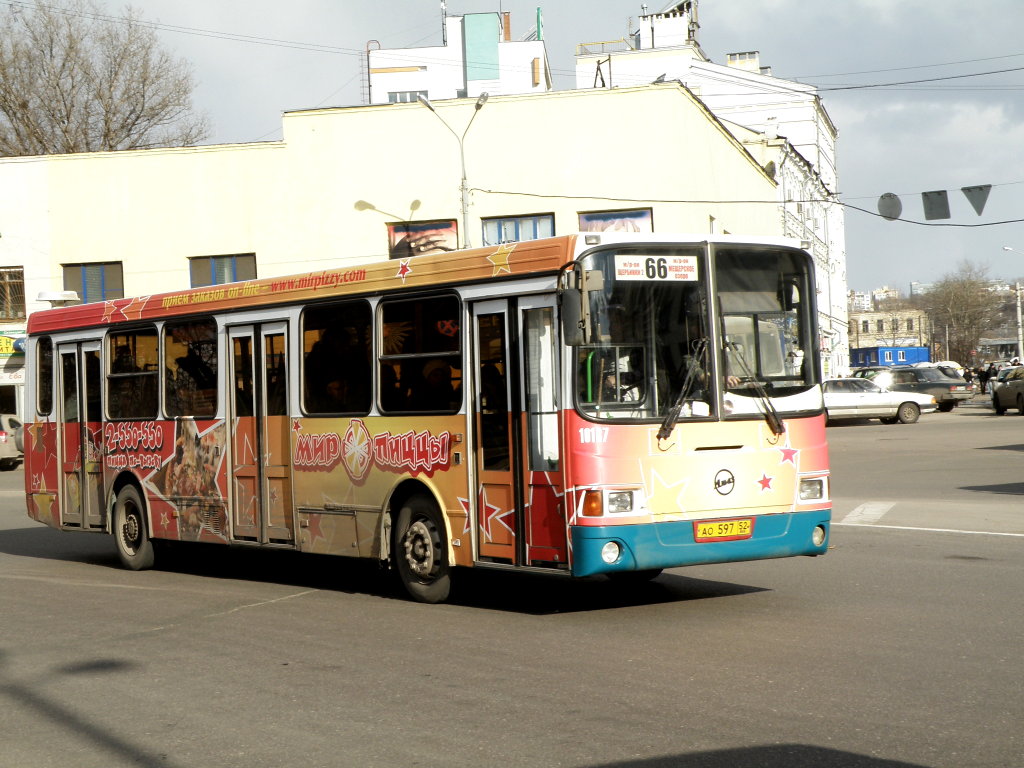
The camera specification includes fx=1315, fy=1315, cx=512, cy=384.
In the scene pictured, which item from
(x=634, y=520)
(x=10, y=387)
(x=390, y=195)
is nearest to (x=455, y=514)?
(x=634, y=520)

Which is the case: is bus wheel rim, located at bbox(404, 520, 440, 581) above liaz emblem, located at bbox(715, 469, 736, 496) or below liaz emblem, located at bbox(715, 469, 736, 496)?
below

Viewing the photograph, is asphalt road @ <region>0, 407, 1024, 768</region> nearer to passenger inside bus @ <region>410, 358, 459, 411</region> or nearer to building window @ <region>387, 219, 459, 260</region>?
passenger inside bus @ <region>410, 358, 459, 411</region>

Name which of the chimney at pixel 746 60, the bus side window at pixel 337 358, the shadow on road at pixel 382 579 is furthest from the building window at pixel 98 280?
the chimney at pixel 746 60

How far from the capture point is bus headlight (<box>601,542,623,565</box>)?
8875mm

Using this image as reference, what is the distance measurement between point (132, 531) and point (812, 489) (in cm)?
753

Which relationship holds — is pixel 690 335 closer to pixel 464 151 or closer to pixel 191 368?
pixel 191 368

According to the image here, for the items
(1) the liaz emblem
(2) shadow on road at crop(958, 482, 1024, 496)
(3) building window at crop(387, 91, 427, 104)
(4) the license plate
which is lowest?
(2) shadow on road at crop(958, 482, 1024, 496)

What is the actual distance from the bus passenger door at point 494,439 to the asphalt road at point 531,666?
60cm

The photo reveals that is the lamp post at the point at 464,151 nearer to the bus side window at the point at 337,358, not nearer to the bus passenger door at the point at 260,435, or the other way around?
the bus passenger door at the point at 260,435

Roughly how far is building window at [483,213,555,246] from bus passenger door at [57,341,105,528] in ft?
85.7

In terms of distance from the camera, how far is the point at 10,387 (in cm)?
4319

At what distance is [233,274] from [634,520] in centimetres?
3396

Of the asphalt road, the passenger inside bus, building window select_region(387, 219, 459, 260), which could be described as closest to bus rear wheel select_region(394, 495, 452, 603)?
the asphalt road

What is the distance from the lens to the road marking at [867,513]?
51.7 ft
